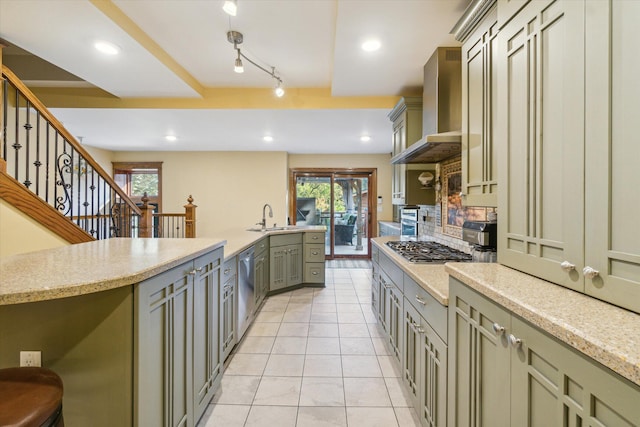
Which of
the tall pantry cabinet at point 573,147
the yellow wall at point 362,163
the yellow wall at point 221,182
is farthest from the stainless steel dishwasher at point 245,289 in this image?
the yellow wall at point 362,163

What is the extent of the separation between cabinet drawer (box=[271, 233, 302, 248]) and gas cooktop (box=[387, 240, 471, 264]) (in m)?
1.86

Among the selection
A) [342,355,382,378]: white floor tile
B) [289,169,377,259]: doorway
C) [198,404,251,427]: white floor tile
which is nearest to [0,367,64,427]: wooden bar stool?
[198,404,251,427]: white floor tile

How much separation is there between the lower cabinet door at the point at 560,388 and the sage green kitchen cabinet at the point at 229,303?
72.5 inches

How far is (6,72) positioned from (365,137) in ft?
13.8

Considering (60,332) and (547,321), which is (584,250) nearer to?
(547,321)

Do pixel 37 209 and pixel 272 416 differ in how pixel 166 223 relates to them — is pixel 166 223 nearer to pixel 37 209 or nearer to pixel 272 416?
pixel 37 209

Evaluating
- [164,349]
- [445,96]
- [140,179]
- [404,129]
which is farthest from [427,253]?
[140,179]

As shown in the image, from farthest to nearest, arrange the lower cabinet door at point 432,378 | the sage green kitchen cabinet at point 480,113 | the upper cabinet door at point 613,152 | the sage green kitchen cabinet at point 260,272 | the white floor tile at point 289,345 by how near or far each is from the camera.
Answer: the sage green kitchen cabinet at point 260,272 < the white floor tile at point 289,345 < the sage green kitchen cabinet at point 480,113 < the lower cabinet door at point 432,378 < the upper cabinet door at point 613,152

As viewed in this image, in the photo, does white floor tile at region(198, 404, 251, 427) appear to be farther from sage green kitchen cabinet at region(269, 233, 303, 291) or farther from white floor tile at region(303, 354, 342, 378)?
sage green kitchen cabinet at region(269, 233, 303, 291)

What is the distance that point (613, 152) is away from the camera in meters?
→ 0.74

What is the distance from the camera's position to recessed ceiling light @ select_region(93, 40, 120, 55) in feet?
7.50

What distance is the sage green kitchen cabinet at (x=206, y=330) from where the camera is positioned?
1593mm

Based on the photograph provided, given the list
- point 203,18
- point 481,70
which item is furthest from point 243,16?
point 481,70

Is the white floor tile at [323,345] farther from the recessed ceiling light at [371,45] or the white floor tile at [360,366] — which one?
the recessed ceiling light at [371,45]
